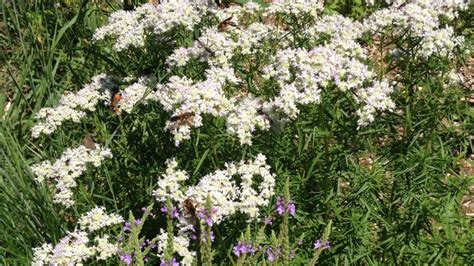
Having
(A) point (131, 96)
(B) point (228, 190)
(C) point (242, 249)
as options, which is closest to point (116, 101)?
(A) point (131, 96)

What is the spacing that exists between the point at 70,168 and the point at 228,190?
2.91 ft

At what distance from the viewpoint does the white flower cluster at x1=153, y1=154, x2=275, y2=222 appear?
2.97m

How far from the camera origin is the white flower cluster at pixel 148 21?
11.8 feet

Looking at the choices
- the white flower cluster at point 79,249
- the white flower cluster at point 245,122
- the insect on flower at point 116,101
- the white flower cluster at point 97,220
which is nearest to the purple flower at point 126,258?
the white flower cluster at point 79,249

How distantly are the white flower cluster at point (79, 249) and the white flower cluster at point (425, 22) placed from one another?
1715mm

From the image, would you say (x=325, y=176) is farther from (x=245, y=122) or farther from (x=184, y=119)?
(x=184, y=119)

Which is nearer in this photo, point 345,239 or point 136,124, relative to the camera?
point 345,239

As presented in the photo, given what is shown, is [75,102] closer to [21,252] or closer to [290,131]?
[21,252]

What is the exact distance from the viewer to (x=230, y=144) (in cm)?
361

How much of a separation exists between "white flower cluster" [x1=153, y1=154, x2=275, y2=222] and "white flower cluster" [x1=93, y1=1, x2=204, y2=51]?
80 cm

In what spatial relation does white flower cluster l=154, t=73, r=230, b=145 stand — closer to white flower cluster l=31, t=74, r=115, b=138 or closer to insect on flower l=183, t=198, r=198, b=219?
insect on flower l=183, t=198, r=198, b=219

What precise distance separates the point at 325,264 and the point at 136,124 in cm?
134

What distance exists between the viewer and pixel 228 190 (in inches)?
119

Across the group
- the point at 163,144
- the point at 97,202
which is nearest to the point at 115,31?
the point at 163,144
